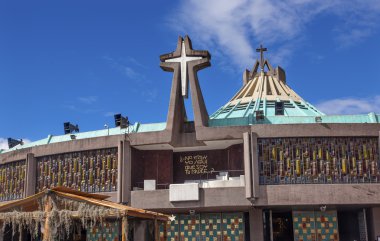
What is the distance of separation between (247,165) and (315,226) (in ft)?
20.4

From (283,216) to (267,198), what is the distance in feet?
17.1

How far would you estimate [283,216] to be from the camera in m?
34.6

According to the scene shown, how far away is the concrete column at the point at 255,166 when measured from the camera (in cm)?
3003

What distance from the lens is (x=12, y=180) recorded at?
3772 centimetres

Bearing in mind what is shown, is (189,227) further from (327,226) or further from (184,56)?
(184,56)

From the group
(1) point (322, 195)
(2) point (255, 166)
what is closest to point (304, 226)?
(1) point (322, 195)

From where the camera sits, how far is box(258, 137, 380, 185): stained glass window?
1199 inches

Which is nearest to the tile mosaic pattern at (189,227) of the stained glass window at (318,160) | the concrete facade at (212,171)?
the concrete facade at (212,171)

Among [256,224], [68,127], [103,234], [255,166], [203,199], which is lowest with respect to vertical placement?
[103,234]

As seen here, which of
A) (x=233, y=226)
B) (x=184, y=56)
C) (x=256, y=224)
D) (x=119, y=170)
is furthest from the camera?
(x=184, y=56)

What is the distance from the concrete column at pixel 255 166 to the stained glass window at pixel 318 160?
1.14ft

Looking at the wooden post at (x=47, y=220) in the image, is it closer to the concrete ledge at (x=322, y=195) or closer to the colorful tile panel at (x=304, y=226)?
the concrete ledge at (x=322, y=195)

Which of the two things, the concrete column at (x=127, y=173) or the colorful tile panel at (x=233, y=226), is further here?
the colorful tile panel at (x=233, y=226)

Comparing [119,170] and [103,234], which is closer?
[119,170]
